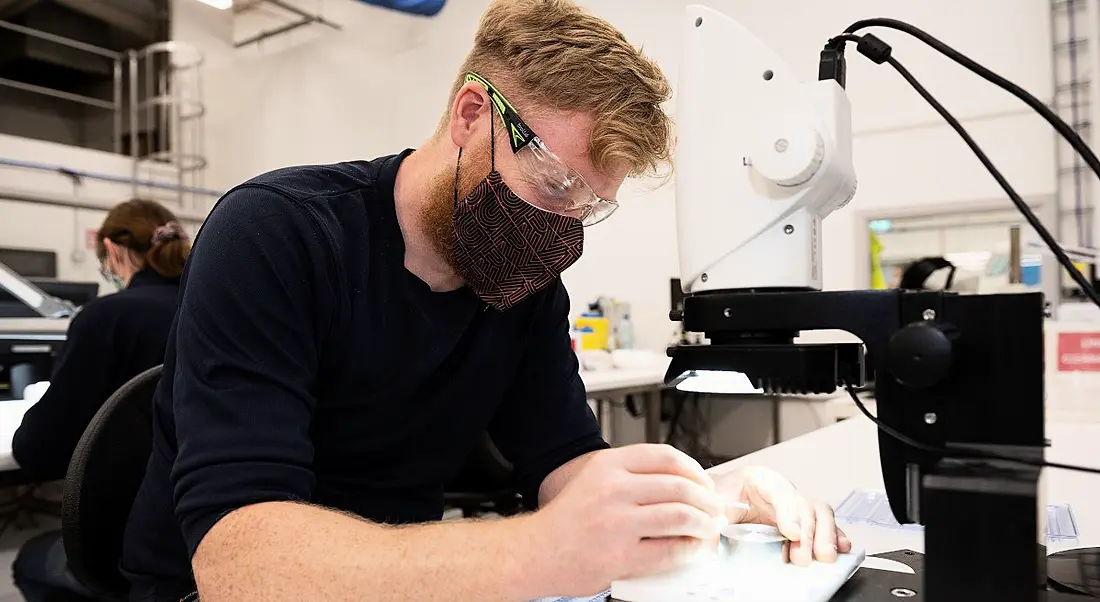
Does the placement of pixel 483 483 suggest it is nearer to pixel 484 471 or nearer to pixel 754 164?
pixel 484 471

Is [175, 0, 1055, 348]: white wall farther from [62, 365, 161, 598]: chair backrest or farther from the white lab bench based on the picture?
[62, 365, 161, 598]: chair backrest

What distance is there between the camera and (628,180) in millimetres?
1130

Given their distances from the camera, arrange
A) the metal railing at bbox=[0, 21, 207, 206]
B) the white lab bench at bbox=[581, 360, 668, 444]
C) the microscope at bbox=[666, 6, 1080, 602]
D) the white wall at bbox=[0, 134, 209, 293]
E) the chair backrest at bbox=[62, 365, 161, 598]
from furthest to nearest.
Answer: the metal railing at bbox=[0, 21, 207, 206] → the white wall at bbox=[0, 134, 209, 293] → the white lab bench at bbox=[581, 360, 668, 444] → the chair backrest at bbox=[62, 365, 161, 598] → the microscope at bbox=[666, 6, 1080, 602]

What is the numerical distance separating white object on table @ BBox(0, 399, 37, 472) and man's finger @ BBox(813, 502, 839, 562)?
1.77 meters

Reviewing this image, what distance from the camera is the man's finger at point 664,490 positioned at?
2.00ft

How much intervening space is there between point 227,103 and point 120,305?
19.5 feet

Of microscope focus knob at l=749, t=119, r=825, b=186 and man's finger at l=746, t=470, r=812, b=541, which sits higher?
microscope focus knob at l=749, t=119, r=825, b=186

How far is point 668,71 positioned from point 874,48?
166 cm

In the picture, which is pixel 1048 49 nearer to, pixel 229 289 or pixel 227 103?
pixel 229 289

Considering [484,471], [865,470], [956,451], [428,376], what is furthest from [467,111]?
[484,471]

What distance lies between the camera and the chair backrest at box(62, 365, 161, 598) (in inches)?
46.8

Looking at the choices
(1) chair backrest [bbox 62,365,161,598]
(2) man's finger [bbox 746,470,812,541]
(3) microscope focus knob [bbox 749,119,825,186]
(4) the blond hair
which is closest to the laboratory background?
(4) the blond hair

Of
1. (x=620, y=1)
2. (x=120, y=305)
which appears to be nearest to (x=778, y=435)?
(x=620, y=1)

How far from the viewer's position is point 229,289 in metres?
0.88
